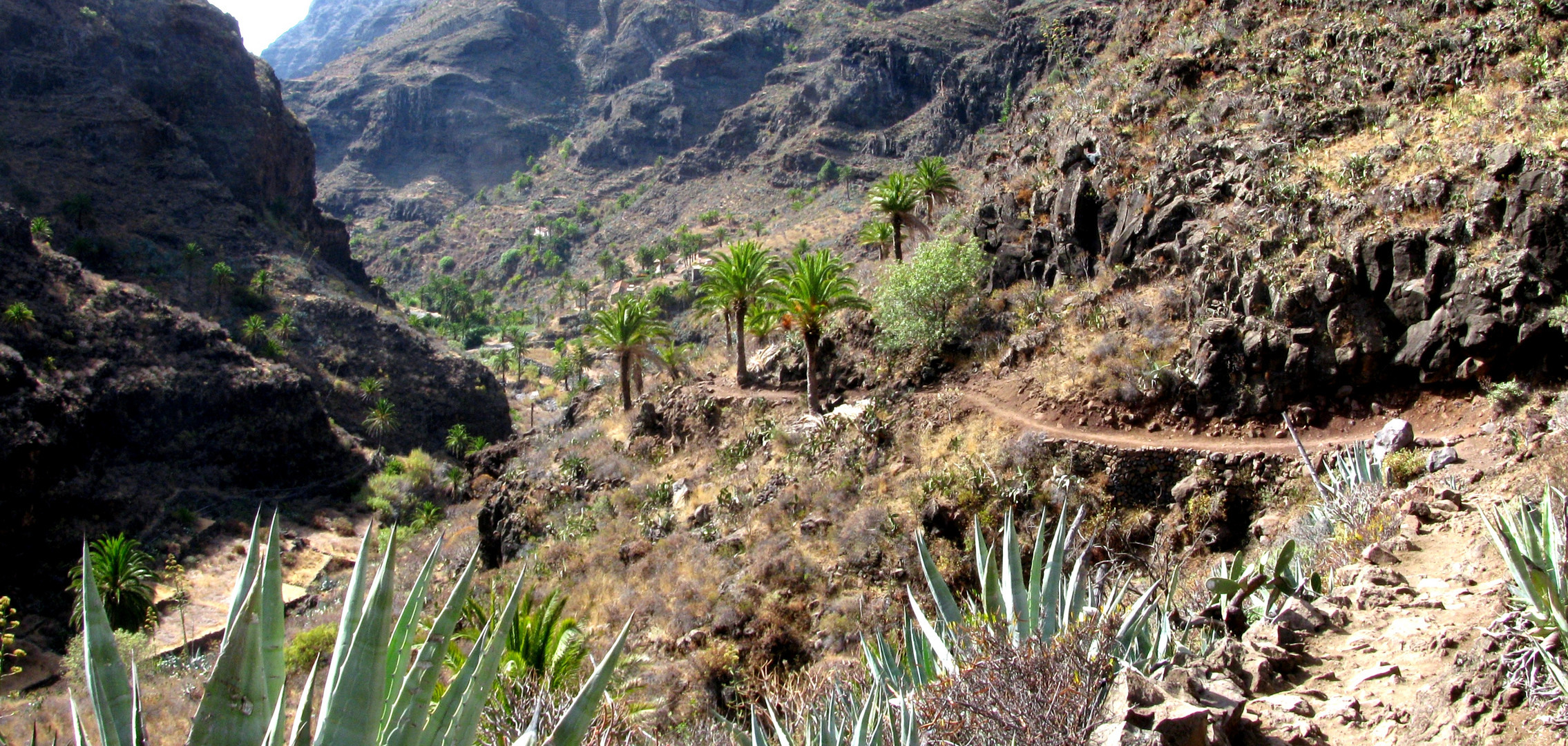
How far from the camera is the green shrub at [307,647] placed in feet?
57.8

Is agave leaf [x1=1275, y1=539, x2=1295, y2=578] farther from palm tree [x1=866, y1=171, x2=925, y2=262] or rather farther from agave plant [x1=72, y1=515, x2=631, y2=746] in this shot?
palm tree [x1=866, y1=171, x2=925, y2=262]

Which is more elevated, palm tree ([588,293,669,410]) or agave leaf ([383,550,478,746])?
agave leaf ([383,550,478,746])

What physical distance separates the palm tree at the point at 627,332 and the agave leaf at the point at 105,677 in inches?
1072

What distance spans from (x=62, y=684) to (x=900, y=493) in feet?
76.4

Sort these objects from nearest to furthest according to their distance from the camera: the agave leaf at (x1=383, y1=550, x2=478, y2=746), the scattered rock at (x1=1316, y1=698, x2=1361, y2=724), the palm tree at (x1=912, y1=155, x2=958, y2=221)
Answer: the agave leaf at (x1=383, y1=550, x2=478, y2=746), the scattered rock at (x1=1316, y1=698, x2=1361, y2=724), the palm tree at (x1=912, y1=155, x2=958, y2=221)

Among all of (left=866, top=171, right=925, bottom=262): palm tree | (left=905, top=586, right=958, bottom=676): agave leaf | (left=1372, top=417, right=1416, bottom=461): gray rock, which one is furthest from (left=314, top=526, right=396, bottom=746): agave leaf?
(left=866, top=171, right=925, bottom=262): palm tree

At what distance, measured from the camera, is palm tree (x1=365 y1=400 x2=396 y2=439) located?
4916cm

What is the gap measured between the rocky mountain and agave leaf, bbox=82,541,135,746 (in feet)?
129

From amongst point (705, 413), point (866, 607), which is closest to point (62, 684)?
point (705, 413)

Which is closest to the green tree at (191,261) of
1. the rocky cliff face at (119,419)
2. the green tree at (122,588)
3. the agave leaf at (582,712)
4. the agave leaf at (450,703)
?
the rocky cliff face at (119,419)

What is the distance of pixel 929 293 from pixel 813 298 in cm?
295

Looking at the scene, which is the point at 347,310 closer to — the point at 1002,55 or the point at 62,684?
the point at 62,684

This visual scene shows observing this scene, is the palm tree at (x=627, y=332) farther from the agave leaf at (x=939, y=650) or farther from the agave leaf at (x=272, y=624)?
the agave leaf at (x=272, y=624)

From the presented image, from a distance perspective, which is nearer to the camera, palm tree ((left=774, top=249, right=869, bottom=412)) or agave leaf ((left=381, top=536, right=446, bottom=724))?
agave leaf ((left=381, top=536, right=446, bottom=724))
